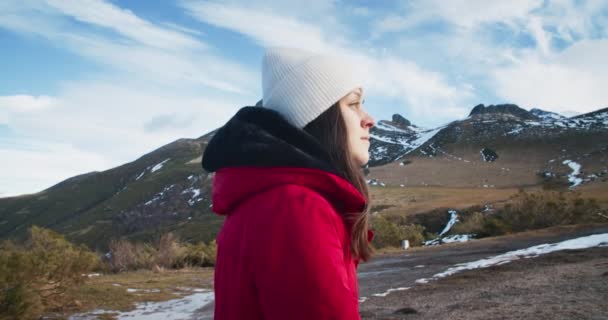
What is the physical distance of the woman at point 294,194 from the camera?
122 centimetres

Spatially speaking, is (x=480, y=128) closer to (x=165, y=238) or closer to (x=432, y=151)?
(x=432, y=151)

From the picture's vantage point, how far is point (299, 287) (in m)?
1.21

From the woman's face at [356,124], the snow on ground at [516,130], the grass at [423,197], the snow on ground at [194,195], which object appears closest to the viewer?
the woman's face at [356,124]

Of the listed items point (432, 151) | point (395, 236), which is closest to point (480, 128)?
point (432, 151)

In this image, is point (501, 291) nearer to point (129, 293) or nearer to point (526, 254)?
point (526, 254)

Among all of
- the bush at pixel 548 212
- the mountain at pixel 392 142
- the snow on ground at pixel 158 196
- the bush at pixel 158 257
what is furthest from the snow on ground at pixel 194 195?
the bush at pixel 548 212

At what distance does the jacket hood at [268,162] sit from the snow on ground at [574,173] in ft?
229

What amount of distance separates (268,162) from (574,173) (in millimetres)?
89347

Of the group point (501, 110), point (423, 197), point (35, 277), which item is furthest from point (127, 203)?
point (501, 110)

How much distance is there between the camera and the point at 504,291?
24.6ft

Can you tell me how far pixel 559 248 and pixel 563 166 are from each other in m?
86.1

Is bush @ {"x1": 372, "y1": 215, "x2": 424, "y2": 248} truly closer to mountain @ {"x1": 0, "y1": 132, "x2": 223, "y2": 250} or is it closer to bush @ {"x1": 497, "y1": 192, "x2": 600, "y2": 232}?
bush @ {"x1": 497, "y1": 192, "x2": 600, "y2": 232}

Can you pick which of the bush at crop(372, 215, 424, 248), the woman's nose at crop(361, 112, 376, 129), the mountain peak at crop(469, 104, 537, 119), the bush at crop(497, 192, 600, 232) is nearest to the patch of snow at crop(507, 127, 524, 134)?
the mountain peak at crop(469, 104, 537, 119)

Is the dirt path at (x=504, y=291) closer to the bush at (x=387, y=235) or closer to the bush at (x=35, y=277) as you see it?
the bush at (x=35, y=277)
